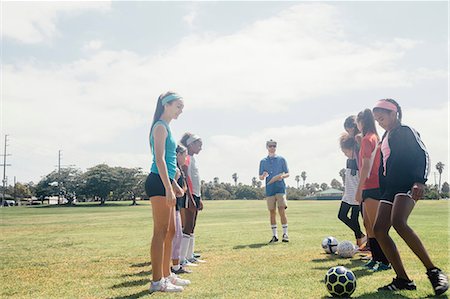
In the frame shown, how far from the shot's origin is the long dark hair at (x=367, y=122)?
7.34 m

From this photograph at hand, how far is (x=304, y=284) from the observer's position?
604cm

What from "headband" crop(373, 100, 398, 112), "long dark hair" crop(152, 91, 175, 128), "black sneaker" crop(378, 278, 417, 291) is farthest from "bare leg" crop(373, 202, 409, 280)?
"long dark hair" crop(152, 91, 175, 128)

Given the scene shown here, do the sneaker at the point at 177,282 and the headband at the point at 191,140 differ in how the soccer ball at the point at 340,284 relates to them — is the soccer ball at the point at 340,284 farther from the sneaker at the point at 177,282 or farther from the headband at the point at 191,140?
the headband at the point at 191,140

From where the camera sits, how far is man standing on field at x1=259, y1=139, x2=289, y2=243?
11959 mm

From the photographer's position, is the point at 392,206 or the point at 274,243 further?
the point at 274,243

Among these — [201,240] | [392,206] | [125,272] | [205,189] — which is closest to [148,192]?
→ [125,272]

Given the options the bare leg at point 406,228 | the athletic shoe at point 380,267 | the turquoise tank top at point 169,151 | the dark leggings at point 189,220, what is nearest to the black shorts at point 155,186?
the turquoise tank top at point 169,151

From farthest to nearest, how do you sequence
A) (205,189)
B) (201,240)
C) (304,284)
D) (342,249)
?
(205,189) → (201,240) → (342,249) → (304,284)

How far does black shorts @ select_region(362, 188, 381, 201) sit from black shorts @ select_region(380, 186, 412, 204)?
145 cm

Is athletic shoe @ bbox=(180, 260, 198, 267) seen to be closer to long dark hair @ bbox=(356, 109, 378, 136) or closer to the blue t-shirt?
long dark hair @ bbox=(356, 109, 378, 136)

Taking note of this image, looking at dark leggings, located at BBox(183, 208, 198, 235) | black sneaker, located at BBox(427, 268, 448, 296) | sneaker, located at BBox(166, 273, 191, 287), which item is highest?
dark leggings, located at BBox(183, 208, 198, 235)

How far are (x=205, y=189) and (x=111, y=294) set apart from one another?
12387 cm

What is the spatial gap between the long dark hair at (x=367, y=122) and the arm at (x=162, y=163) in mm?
3557

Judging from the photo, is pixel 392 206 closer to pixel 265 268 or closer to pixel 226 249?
pixel 265 268
